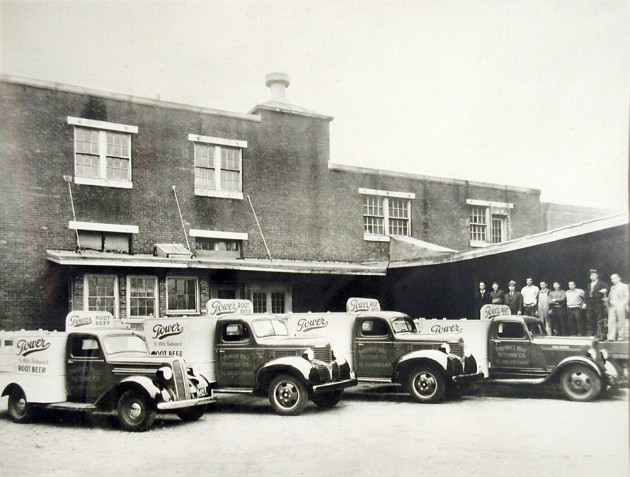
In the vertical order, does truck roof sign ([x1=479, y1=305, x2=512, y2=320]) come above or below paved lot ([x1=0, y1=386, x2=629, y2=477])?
above

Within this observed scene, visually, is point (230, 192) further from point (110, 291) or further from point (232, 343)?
point (232, 343)

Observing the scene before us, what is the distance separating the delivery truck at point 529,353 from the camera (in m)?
9.12

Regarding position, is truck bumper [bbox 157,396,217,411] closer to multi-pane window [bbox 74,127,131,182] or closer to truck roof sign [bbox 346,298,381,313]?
truck roof sign [bbox 346,298,381,313]

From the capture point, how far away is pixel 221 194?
13.7 m

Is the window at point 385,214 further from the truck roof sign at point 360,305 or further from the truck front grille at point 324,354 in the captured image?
the truck front grille at point 324,354

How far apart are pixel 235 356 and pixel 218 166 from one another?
223 inches

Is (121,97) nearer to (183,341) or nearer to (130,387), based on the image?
(183,341)

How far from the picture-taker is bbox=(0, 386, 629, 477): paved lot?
6531 millimetres

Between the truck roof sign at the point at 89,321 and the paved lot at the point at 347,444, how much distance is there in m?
1.26

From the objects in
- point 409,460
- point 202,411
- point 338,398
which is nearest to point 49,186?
point 202,411

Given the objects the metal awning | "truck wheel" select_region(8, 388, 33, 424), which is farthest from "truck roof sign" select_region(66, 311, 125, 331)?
the metal awning

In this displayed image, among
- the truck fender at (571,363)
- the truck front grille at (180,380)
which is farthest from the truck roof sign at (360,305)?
the truck front grille at (180,380)

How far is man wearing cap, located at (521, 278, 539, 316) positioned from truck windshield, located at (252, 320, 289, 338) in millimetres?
4248

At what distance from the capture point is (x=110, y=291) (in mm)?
11641
